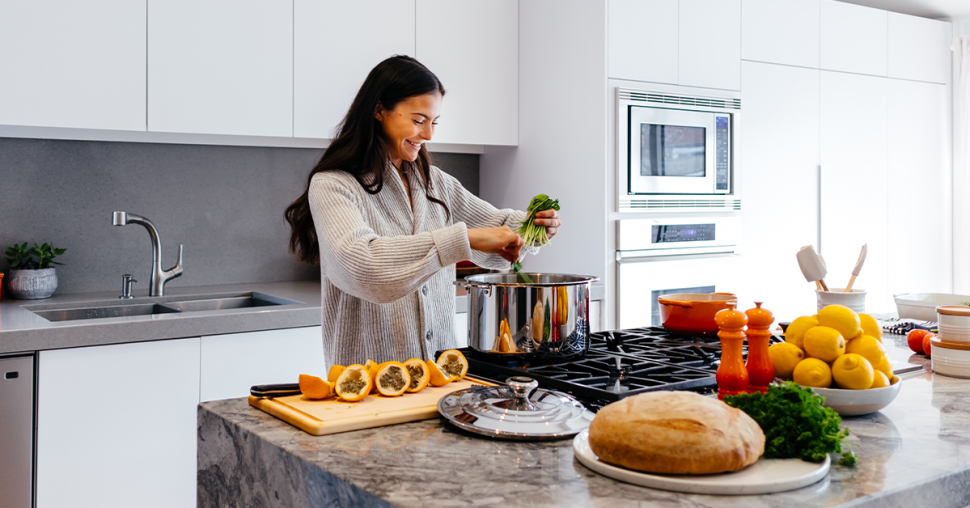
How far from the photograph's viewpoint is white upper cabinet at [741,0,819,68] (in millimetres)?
→ 3469

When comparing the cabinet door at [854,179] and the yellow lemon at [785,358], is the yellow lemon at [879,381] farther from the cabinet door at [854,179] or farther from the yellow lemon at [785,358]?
the cabinet door at [854,179]

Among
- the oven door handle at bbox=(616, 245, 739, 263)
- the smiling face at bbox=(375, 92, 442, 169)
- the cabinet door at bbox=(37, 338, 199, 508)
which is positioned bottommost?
the cabinet door at bbox=(37, 338, 199, 508)

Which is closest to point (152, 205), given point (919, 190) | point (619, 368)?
point (619, 368)

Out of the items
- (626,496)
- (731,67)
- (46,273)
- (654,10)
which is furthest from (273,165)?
(626,496)

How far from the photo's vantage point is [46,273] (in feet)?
8.64

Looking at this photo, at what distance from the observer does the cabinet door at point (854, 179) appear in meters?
3.83

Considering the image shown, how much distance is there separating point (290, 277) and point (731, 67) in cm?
210

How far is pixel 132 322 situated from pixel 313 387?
Answer: 1.20 meters

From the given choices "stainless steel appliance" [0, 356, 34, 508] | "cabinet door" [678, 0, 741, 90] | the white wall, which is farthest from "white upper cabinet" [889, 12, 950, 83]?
"stainless steel appliance" [0, 356, 34, 508]

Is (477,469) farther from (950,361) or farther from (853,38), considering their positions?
(853,38)

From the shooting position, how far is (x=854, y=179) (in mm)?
3955

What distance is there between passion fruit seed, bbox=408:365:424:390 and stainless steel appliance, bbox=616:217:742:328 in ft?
6.12

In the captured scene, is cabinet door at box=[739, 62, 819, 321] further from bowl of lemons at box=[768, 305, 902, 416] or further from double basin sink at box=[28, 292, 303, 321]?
bowl of lemons at box=[768, 305, 902, 416]

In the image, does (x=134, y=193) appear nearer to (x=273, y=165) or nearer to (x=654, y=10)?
(x=273, y=165)
